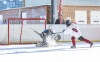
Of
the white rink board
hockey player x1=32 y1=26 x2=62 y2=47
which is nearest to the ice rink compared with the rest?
hockey player x1=32 y1=26 x2=62 y2=47

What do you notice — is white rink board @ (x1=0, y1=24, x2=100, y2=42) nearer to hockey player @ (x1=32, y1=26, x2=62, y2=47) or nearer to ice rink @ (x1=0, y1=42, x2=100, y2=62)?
hockey player @ (x1=32, y1=26, x2=62, y2=47)

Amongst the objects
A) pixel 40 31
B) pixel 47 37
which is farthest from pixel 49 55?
pixel 40 31

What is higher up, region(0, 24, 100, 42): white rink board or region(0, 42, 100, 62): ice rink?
region(0, 24, 100, 42): white rink board

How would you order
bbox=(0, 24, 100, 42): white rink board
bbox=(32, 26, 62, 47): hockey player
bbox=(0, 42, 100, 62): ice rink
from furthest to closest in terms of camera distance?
bbox=(0, 24, 100, 42): white rink board < bbox=(32, 26, 62, 47): hockey player < bbox=(0, 42, 100, 62): ice rink

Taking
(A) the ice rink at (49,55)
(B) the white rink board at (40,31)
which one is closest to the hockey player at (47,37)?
(B) the white rink board at (40,31)

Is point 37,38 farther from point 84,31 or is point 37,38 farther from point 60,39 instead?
point 84,31

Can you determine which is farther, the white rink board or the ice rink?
the white rink board

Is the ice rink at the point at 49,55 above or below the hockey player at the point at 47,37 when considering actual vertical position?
below

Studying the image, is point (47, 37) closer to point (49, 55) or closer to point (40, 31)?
point (40, 31)

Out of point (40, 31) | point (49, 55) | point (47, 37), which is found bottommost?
point (49, 55)

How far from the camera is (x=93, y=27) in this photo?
20.7 metres

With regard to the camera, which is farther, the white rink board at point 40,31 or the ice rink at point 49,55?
the white rink board at point 40,31

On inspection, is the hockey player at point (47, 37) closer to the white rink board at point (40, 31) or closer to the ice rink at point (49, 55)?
the white rink board at point (40, 31)

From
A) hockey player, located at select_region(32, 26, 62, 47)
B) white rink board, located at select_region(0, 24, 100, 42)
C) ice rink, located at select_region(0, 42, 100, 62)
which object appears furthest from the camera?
white rink board, located at select_region(0, 24, 100, 42)
